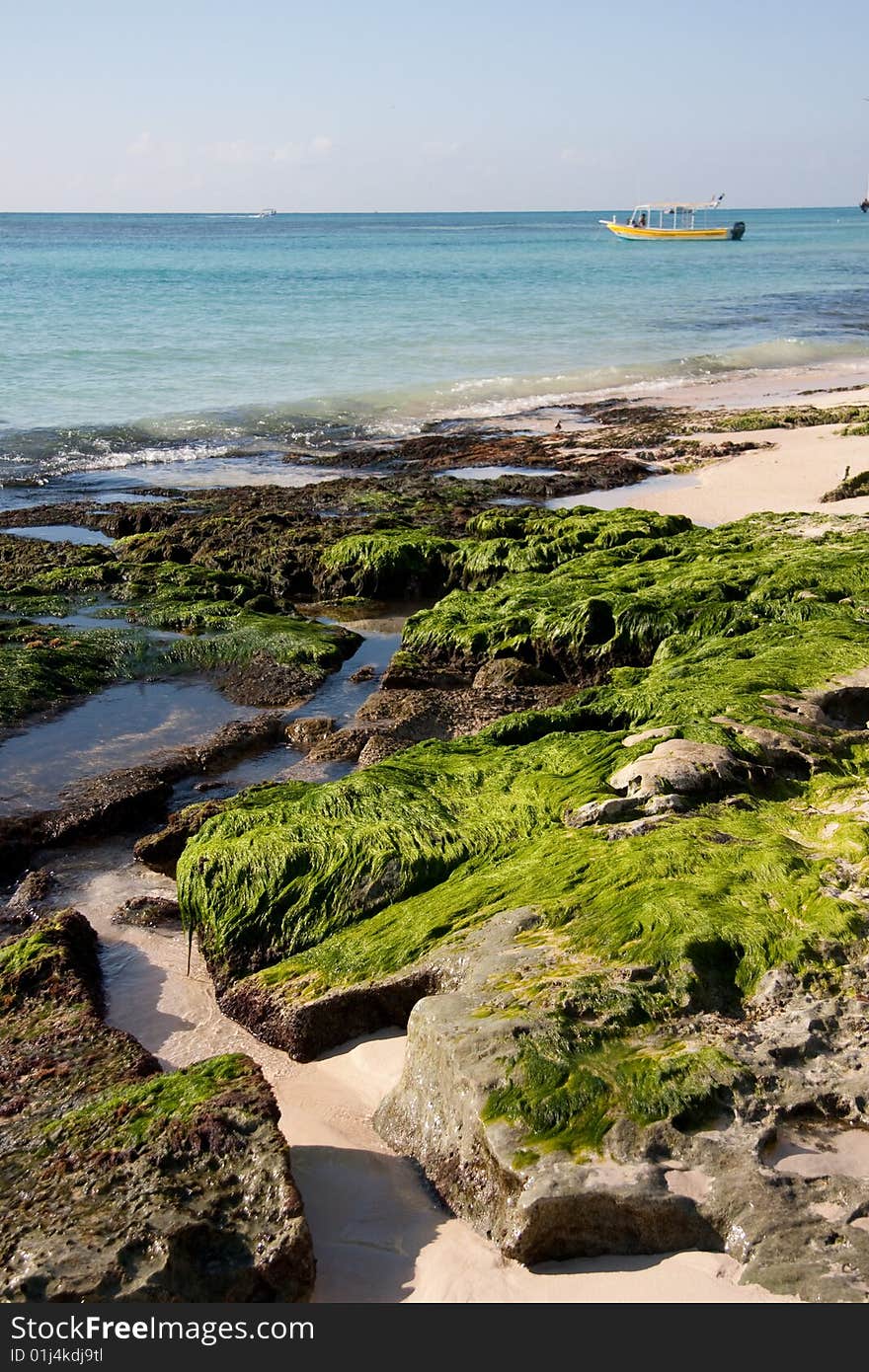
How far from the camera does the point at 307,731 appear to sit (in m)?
7.78

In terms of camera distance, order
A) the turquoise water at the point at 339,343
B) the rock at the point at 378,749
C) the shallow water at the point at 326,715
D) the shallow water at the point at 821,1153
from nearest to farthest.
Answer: the shallow water at the point at 821,1153, the rock at the point at 378,749, the shallow water at the point at 326,715, the turquoise water at the point at 339,343

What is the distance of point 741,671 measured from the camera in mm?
6566

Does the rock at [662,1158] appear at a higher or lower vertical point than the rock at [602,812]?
lower

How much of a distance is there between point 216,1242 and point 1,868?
11.7ft

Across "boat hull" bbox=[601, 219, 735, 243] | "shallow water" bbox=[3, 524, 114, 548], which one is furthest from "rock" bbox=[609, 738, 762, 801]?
"boat hull" bbox=[601, 219, 735, 243]

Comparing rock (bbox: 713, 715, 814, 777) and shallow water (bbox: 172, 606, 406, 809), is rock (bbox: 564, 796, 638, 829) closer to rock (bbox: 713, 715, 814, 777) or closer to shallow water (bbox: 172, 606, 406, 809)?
rock (bbox: 713, 715, 814, 777)

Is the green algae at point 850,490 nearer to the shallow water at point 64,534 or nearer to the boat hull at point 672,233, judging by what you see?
the shallow water at point 64,534

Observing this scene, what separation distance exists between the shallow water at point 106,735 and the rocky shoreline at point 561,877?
226mm

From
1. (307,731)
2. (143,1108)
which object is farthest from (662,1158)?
(307,731)

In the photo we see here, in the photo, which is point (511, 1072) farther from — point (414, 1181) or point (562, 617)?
point (562, 617)

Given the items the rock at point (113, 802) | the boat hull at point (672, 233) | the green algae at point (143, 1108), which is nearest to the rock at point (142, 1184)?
the green algae at point (143, 1108)

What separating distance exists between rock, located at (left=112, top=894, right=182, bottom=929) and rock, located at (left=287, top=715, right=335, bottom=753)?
213cm

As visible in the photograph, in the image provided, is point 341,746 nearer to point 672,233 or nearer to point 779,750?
point 779,750

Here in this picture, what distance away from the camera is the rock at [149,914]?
5.45 meters
